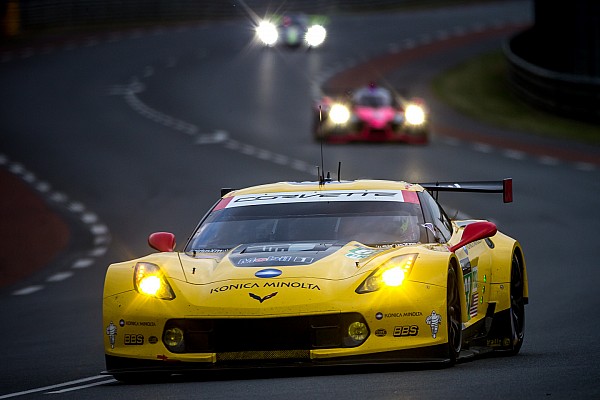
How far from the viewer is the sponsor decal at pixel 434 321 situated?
28.8 feet

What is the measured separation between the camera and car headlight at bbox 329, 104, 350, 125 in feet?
111

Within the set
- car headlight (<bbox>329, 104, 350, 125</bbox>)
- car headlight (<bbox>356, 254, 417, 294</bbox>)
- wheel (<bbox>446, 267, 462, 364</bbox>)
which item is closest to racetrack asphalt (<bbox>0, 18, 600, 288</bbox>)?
car headlight (<bbox>329, 104, 350, 125</bbox>)

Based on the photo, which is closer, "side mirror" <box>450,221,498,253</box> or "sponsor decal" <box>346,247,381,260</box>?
"sponsor decal" <box>346,247,381,260</box>

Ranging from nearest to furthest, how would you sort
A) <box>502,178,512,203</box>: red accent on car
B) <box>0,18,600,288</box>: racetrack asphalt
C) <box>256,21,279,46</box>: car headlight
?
<box>502,178,512,203</box>: red accent on car
<box>256,21,279,46</box>: car headlight
<box>0,18,600,288</box>: racetrack asphalt

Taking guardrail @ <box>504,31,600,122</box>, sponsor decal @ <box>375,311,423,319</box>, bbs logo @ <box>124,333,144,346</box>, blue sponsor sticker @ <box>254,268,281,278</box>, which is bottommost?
bbs logo @ <box>124,333,144,346</box>

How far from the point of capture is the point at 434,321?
8789 millimetres

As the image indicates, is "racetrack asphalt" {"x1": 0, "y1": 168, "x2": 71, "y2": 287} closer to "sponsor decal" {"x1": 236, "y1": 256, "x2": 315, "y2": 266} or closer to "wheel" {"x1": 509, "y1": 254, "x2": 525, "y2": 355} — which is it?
"wheel" {"x1": 509, "y1": 254, "x2": 525, "y2": 355}

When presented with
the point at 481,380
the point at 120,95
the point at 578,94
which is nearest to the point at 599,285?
the point at 481,380

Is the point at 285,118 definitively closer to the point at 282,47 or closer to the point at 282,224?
the point at 282,47

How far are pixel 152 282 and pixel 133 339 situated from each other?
1.17 feet

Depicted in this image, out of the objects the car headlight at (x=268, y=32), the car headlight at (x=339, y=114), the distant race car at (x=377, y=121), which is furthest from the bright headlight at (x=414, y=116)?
the car headlight at (x=268, y=32)

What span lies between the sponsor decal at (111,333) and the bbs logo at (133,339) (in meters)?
0.09

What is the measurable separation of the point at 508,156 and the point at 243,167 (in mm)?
5951

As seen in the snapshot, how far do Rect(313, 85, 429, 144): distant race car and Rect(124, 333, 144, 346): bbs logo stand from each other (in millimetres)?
25267
